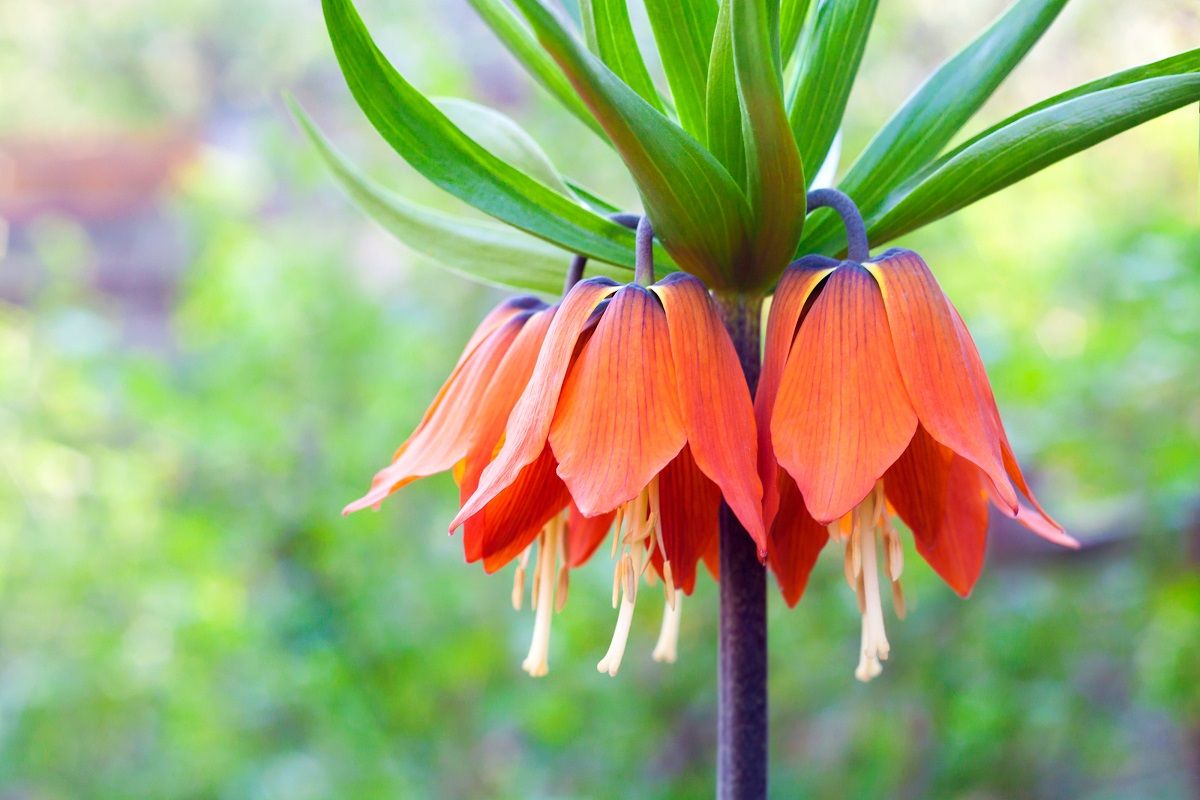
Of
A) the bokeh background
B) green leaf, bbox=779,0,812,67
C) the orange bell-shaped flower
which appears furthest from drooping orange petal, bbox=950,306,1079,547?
the bokeh background

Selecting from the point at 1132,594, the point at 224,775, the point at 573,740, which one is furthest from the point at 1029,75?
the point at 224,775

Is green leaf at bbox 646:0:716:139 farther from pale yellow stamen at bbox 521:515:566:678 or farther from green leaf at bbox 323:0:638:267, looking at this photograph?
pale yellow stamen at bbox 521:515:566:678

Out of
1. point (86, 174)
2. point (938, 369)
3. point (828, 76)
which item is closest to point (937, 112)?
point (828, 76)

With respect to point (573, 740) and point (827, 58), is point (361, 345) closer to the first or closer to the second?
point (573, 740)

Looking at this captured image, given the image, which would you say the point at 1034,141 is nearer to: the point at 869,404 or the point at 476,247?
the point at 869,404

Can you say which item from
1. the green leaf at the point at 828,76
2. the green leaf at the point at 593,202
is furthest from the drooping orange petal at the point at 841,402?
the green leaf at the point at 593,202

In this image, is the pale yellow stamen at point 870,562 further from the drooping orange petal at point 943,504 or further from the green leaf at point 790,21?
the green leaf at point 790,21

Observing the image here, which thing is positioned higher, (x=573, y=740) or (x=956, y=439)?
(x=956, y=439)
